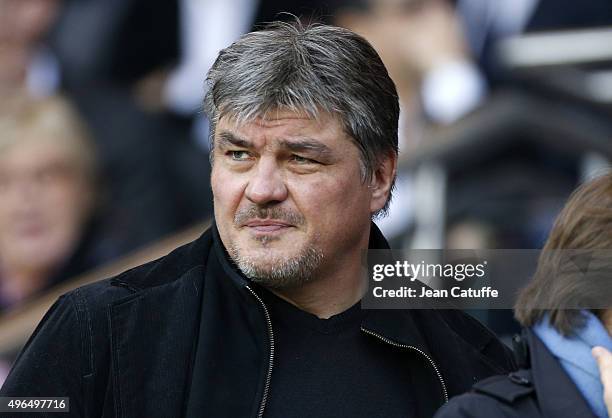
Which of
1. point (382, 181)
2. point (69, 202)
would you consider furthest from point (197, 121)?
point (382, 181)

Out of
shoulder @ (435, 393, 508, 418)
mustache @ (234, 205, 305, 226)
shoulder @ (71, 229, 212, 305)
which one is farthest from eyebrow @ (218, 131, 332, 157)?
shoulder @ (435, 393, 508, 418)

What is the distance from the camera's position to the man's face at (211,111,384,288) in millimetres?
2021

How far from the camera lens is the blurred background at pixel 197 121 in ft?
13.2

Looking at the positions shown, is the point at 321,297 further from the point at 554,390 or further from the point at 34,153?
the point at 34,153

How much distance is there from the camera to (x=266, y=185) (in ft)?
6.58

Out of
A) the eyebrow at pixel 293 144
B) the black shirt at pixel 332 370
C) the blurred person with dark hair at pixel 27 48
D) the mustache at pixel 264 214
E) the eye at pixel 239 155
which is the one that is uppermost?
the blurred person with dark hair at pixel 27 48

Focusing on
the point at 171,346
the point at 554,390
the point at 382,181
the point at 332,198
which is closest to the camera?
the point at 554,390

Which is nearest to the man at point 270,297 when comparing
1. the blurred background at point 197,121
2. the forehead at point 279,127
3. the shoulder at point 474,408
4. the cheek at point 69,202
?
the forehead at point 279,127

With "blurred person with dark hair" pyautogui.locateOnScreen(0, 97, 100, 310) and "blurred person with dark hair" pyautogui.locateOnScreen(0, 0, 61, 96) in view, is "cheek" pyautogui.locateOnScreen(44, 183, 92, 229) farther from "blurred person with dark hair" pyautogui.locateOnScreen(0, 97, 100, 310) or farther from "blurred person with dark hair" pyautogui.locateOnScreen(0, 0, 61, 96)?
"blurred person with dark hair" pyautogui.locateOnScreen(0, 0, 61, 96)

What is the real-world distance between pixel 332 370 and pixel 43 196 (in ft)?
7.42

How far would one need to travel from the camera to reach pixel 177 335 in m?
1.99

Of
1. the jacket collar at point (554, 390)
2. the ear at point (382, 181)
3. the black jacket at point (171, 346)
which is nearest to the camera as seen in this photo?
the jacket collar at point (554, 390)

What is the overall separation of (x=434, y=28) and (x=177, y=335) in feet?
7.55

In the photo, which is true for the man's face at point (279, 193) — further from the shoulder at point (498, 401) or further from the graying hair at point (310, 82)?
the shoulder at point (498, 401)
